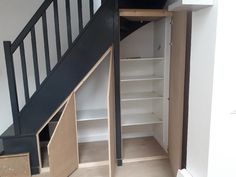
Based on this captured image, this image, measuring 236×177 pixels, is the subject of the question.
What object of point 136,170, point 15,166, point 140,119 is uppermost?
point 140,119

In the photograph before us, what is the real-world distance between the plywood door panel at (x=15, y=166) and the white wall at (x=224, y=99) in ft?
6.70

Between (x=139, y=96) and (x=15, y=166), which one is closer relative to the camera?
(x=15, y=166)

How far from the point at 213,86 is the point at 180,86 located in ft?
3.58

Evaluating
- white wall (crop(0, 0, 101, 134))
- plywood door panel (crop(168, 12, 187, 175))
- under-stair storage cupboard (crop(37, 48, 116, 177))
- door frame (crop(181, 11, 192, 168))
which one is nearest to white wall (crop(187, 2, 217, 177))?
door frame (crop(181, 11, 192, 168))

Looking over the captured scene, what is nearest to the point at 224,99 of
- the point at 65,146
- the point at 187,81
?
the point at 187,81

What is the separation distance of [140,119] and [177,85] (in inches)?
37.2

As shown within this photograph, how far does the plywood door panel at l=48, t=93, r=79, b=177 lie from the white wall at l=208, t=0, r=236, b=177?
1.61 m

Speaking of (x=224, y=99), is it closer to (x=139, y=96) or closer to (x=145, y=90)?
(x=139, y=96)

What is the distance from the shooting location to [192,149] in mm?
1187

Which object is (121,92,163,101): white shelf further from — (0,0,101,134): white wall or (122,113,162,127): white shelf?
(0,0,101,134): white wall

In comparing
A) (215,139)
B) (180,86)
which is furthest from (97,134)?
(215,139)

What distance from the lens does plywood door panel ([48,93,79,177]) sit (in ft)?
6.93

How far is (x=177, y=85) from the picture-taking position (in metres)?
2.15

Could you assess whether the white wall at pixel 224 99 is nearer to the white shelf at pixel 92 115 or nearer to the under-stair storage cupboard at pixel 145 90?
the under-stair storage cupboard at pixel 145 90
